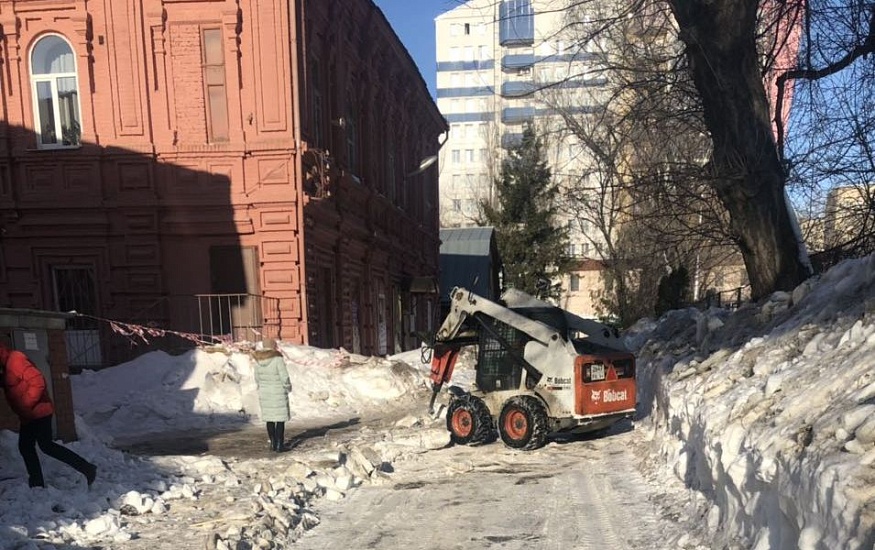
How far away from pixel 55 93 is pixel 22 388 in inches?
470

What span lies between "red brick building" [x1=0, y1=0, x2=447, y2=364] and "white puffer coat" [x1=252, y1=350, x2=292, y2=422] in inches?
219

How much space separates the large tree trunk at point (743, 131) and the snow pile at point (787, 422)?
5.36 ft

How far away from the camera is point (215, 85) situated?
14812 millimetres

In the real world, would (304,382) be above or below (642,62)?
below

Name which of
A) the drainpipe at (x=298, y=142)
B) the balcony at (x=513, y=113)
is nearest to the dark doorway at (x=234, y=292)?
the drainpipe at (x=298, y=142)

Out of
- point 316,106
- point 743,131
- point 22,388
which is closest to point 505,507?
point 22,388

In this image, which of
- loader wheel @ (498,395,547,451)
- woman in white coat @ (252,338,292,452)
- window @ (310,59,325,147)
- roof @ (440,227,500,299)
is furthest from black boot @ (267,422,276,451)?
roof @ (440,227,500,299)

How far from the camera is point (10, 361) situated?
19.4ft

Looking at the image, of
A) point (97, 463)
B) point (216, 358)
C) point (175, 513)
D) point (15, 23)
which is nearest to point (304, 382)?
point (216, 358)

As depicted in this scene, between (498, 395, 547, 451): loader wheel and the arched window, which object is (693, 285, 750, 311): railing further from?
the arched window

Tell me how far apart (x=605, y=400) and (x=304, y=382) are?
6771 millimetres

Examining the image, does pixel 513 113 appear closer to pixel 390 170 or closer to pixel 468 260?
pixel 468 260

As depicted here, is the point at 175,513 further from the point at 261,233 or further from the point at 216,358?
the point at 261,233

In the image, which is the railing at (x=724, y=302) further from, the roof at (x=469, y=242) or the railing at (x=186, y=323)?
the roof at (x=469, y=242)
